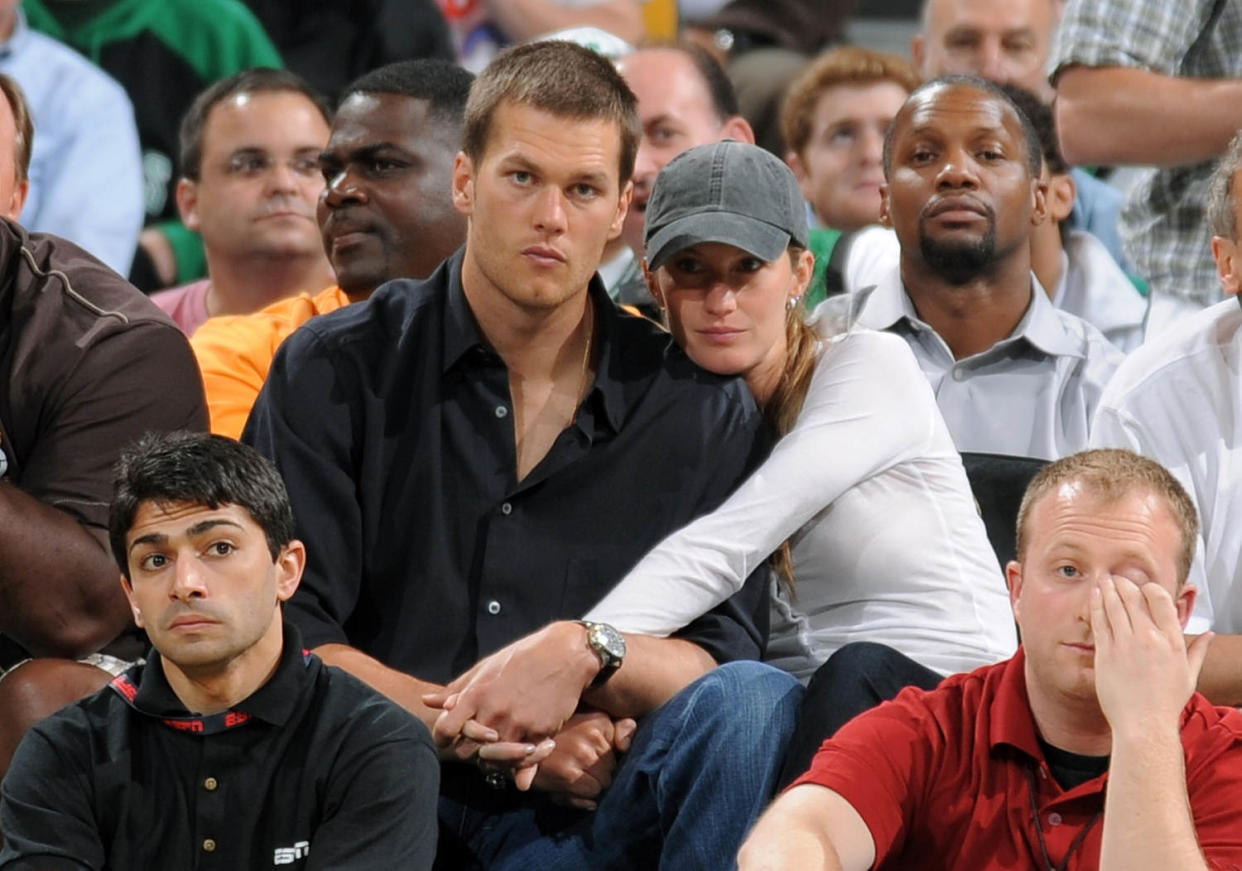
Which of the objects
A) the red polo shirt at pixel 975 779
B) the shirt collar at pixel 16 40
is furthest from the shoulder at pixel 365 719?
the shirt collar at pixel 16 40

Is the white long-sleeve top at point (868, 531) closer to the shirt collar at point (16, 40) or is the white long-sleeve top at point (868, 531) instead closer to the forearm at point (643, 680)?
the forearm at point (643, 680)

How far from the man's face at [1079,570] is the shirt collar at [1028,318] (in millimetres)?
1516

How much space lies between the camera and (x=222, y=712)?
2959 mm

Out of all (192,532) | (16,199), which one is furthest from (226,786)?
(16,199)

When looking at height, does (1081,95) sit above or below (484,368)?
above

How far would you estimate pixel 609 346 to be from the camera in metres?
3.62

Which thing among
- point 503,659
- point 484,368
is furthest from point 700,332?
point 503,659

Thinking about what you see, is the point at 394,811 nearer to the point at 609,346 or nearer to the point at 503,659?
the point at 503,659

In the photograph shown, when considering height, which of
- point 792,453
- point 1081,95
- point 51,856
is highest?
point 1081,95

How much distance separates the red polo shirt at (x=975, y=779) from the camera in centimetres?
281

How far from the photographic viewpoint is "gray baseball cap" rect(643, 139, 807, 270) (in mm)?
3660

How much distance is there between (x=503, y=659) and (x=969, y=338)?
5.49ft

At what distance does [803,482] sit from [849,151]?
102 inches

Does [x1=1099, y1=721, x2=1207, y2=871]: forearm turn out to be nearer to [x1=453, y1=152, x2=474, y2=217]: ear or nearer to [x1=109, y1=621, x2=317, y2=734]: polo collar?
A: [x1=109, y1=621, x2=317, y2=734]: polo collar
